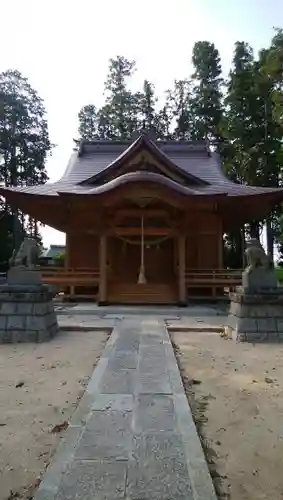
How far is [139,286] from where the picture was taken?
13391 millimetres

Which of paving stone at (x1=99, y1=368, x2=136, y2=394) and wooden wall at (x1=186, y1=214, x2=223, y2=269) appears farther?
wooden wall at (x1=186, y1=214, x2=223, y2=269)

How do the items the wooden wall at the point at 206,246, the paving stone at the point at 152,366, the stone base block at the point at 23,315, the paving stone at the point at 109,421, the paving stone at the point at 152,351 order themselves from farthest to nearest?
the wooden wall at the point at 206,246, the stone base block at the point at 23,315, the paving stone at the point at 152,351, the paving stone at the point at 152,366, the paving stone at the point at 109,421

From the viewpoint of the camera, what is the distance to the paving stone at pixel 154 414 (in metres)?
3.15

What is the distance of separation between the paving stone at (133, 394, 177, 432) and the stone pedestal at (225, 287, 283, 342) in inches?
144

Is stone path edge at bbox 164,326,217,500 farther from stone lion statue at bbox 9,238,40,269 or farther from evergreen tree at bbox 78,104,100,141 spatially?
evergreen tree at bbox 78,104,100,141

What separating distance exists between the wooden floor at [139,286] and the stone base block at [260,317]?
543 centimetres

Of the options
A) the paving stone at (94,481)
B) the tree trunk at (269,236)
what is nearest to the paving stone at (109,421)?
the paving stone at (94,481)

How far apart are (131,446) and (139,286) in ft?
34.7

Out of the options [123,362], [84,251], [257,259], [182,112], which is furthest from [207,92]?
[123,362]

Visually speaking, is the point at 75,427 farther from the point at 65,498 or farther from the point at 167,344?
the point at 167,344

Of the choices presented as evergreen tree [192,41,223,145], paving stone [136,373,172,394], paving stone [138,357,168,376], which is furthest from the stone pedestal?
evergreen tree [192,41,223,145]

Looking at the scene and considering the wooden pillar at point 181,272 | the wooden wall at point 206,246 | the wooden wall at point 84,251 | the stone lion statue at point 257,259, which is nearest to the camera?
the stone lion statue at point 257,259

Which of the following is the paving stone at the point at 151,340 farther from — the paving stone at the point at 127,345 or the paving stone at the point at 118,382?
the paving stone at the point at 118,382

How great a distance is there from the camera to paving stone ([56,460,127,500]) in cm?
217
